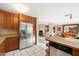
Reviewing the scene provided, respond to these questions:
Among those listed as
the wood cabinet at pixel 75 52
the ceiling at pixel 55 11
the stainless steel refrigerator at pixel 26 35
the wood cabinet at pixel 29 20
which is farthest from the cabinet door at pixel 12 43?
the wood cabinet at pixel 75 52

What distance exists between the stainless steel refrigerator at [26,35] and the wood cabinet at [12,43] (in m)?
0.23

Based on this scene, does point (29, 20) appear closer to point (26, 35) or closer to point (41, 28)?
point (26, 35)

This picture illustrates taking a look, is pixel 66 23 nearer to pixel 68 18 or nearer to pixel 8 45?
pixel 68 18

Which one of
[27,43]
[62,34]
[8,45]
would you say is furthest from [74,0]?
[27,43]

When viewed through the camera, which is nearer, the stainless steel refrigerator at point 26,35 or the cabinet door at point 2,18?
the cabinet door at point 2,18

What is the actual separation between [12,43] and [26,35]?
2.63 ft

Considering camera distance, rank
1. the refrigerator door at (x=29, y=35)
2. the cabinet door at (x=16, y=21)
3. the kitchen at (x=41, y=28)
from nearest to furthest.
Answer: the kitchen at (x=41, y=28)
the cabinet door at (x=16, y=21)
the refrigerator door at (x=29, y=35)

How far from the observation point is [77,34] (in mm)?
2160

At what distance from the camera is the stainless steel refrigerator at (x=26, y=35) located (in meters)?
4.11

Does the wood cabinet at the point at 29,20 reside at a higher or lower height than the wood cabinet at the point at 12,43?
higher

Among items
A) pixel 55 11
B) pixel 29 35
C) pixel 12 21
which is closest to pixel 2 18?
pixel 12 21

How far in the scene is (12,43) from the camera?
381 cm

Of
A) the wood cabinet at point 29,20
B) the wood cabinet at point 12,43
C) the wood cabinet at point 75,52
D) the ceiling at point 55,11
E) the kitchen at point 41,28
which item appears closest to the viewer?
the wood cabinet at point 75,52

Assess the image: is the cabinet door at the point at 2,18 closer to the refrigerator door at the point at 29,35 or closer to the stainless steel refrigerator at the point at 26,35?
the stainless steel refrigerator at the point at 26,35
